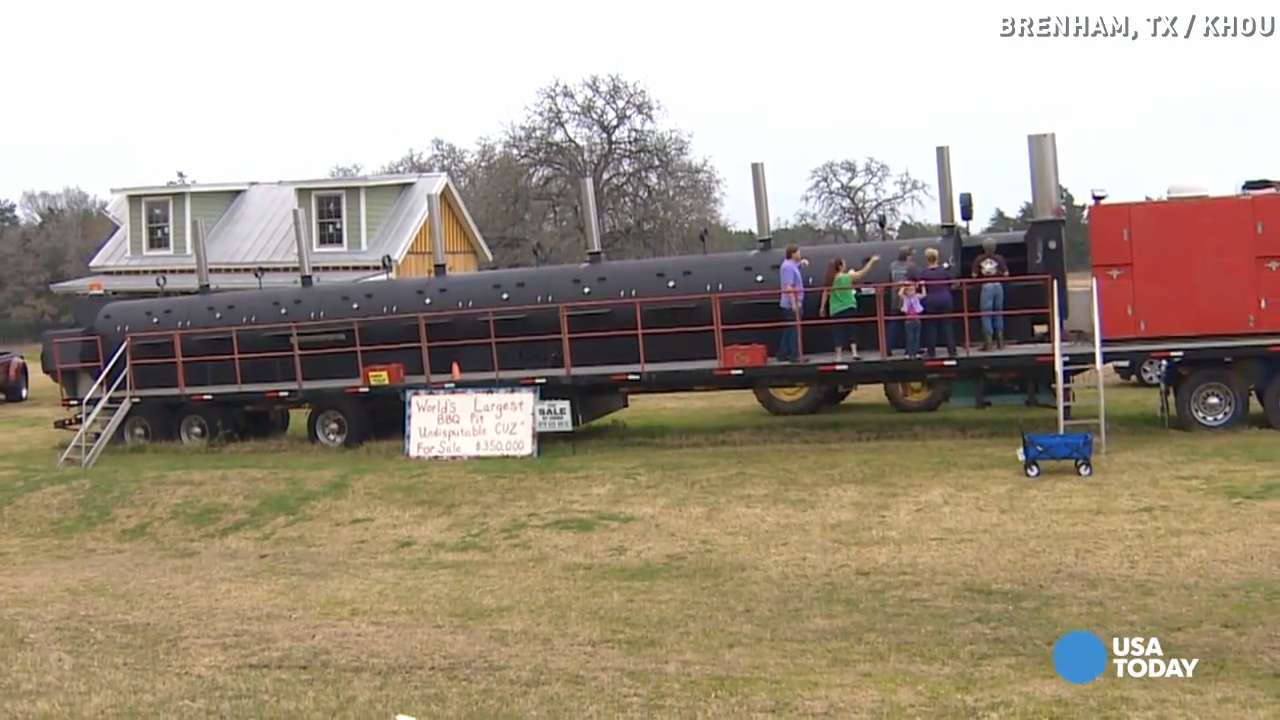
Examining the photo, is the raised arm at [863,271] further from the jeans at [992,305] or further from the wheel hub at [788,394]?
the wheel hub at [788,394]

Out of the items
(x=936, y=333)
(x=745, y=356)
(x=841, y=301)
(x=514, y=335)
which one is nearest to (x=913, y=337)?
(x=936, y=333)

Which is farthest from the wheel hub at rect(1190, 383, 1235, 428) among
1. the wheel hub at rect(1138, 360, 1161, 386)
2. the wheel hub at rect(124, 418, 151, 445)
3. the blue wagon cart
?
the wheel hub at rect(124, 418, 151, 445)

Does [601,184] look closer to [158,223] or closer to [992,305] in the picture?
[158,223]

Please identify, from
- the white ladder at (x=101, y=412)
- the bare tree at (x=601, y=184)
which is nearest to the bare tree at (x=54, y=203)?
the bare tree at (x=601, y=184)

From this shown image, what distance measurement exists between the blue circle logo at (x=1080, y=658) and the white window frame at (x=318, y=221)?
31.2 meters

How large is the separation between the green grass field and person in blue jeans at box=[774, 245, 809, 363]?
4.42ft

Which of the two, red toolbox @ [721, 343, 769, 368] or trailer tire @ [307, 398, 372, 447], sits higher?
red toolbox @ [721, 343, 769, 368]

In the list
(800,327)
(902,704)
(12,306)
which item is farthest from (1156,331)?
(12,306)

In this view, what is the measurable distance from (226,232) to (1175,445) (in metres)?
29.9

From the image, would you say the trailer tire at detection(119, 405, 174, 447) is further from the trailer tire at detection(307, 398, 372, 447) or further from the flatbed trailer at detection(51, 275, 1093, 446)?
the trailer tire at detection(307, 398, 372, 447)

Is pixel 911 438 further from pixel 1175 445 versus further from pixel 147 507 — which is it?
pixel 147 507

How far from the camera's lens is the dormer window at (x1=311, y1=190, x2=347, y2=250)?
36.7m

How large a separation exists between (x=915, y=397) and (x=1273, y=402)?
584cm

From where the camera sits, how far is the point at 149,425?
22.3 meters
